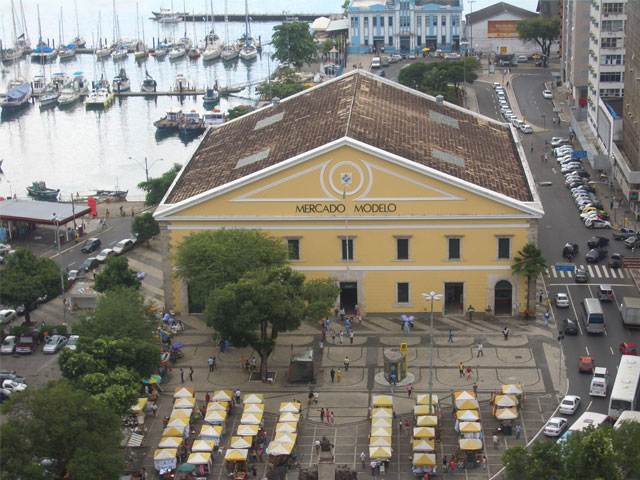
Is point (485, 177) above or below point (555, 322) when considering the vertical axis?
above

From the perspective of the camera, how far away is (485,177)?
356 ft

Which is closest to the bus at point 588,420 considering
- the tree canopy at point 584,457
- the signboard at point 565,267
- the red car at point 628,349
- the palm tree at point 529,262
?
the tree canopy at point 584,457

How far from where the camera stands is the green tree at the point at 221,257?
9944cm

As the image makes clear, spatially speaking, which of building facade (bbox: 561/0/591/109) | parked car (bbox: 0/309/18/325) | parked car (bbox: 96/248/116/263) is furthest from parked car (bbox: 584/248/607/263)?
building facade (bbox: 561/0/591/109)

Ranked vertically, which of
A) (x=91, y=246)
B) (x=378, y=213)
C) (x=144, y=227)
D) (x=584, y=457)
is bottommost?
(x=584, y=457)

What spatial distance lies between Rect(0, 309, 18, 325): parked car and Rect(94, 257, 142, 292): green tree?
882 cm

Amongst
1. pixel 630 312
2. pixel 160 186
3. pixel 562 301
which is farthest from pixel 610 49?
pixel 630 312

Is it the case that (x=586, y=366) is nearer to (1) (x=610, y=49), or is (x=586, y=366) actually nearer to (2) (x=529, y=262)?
(2) (x=529, y=262)

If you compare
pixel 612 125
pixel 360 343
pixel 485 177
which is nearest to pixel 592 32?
pixel 612 125

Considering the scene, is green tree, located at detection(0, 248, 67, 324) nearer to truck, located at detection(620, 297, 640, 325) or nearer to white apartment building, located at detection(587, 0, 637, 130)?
truck, located at detection(620, 297, 640, 325)

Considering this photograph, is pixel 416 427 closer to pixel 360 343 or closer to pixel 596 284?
pixel 360 343

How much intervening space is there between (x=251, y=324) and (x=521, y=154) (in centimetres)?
4023

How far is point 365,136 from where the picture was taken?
108 metres

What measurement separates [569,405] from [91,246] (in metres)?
64.4
